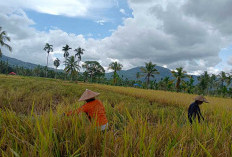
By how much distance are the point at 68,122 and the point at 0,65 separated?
291 feet

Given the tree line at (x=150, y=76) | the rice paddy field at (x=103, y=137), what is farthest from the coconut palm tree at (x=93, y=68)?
the rice paddy field at (x=103, y=137)

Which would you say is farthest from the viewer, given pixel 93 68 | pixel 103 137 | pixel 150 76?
pixel 93 68

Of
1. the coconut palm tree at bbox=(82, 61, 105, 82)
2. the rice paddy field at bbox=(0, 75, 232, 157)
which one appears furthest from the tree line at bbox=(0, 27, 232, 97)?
the rice paddy field at bbox=(0, 75, 232, 157)

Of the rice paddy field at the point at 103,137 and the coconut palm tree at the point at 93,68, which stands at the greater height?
the coconut palm tree at the point at 93,68

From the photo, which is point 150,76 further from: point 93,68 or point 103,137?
point 103,137

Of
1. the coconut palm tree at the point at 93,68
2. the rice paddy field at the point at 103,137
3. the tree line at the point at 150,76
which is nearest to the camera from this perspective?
the rice paddy field at the point at 103,137

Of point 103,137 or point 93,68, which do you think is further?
point 93,68

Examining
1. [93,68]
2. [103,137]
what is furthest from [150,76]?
[103,137]

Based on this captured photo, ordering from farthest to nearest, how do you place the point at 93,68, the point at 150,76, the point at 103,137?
1. the point at 93,68
2. the point at 150,76
3. the point at 103,137

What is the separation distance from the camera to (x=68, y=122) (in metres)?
1.88

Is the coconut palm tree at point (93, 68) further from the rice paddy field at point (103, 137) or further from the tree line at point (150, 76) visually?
the rice paddy field at point (103, 137)

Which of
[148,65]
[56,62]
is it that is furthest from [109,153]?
[56,62]

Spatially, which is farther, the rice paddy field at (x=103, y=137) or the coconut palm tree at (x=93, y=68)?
the coconut palm tree at (x=93, y=68)

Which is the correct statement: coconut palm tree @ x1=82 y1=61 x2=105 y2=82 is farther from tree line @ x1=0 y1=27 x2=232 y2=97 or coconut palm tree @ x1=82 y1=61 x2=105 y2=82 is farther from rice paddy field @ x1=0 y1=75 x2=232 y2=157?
rice paddy field @ x1=0 y1=75 x2=232 y2=157
